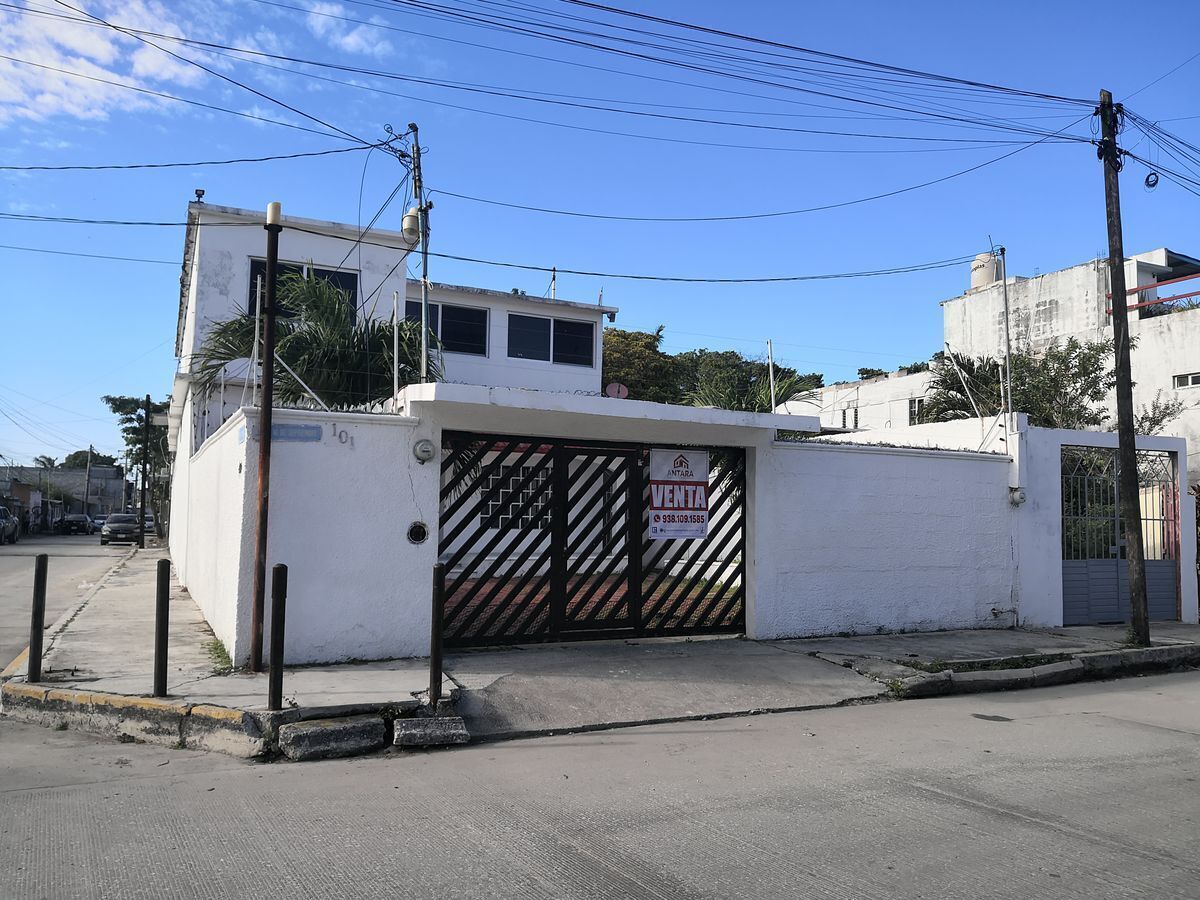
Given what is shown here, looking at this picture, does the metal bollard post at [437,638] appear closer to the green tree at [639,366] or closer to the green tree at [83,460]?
the green tree at [639,366]

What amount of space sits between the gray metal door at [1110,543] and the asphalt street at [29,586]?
14.7 m

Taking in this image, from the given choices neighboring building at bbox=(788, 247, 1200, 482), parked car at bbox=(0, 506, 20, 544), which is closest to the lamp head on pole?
neighboring building at bbox=(788, 247, 1200, 482)

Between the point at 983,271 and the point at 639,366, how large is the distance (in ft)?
50.1

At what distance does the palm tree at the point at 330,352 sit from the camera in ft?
44.2

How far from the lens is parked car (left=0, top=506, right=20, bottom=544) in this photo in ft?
127

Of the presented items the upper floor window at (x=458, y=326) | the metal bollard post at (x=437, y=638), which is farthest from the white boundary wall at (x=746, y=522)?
the upper floor window at (x=458, y=326)

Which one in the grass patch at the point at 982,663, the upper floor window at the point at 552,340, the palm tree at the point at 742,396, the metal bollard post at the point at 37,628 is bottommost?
the grass patch at the point at 982,663

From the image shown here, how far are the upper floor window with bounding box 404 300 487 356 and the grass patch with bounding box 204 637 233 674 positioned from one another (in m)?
14.2

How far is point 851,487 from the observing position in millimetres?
11938

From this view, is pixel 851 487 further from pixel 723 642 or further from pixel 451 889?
pixel 451 889

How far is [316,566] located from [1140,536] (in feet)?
36.6

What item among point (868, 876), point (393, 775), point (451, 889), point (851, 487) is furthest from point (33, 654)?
point (851, 487)

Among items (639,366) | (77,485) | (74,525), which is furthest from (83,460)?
(639,366)

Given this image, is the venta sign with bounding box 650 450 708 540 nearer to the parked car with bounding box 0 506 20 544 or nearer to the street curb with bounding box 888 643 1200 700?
the street curb with bounding box 888 643 1200 700
